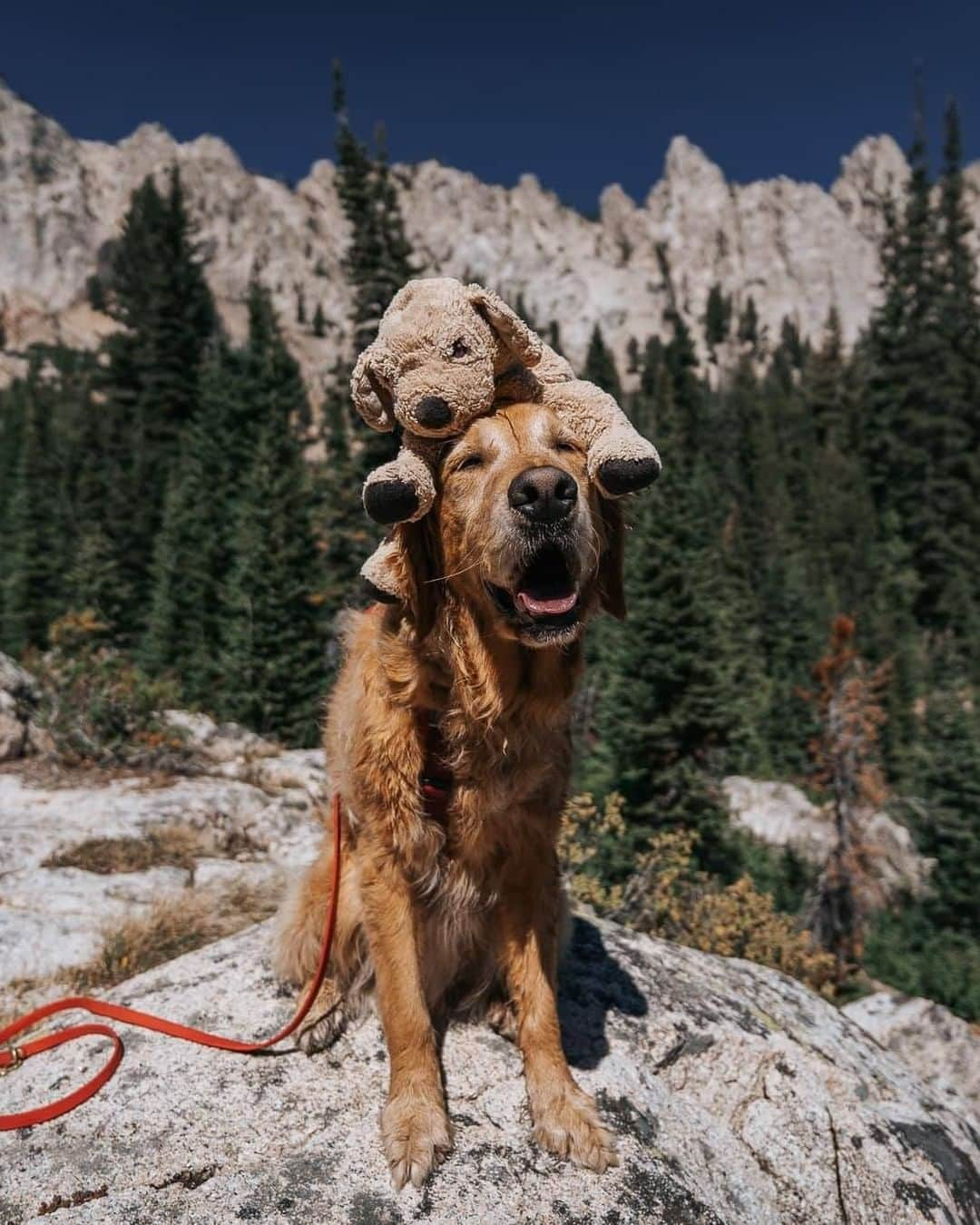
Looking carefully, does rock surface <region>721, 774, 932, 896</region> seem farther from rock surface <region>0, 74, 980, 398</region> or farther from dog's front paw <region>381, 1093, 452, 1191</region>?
rock surface <region>0, 74, 980, 398</region>

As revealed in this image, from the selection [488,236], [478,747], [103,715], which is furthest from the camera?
[488,236]

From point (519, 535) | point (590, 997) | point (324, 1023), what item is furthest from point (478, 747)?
point (590, 997)

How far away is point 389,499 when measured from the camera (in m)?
2.55

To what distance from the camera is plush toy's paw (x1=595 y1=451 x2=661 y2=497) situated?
8.38ft

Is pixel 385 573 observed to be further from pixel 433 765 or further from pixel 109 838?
pixel 109 838

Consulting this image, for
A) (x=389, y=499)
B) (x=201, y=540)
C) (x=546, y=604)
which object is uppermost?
(x=201, y=540)

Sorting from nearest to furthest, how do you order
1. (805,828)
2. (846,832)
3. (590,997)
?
(590,997), (846,832), (805,828)

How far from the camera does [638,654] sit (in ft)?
78.0

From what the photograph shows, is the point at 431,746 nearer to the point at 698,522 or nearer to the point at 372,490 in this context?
the point at 372,490

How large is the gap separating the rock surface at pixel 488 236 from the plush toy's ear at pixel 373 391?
13115 cm

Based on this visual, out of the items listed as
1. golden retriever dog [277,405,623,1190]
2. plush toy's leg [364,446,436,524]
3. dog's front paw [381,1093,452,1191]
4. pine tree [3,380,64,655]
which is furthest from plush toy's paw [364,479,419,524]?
pine tree [3,380,64,655]

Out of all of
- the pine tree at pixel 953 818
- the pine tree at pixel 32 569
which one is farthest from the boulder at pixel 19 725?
the pine tree at pixel 32 569

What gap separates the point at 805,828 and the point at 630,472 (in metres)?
29.8

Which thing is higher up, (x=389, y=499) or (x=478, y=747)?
(x=389, y=499)
